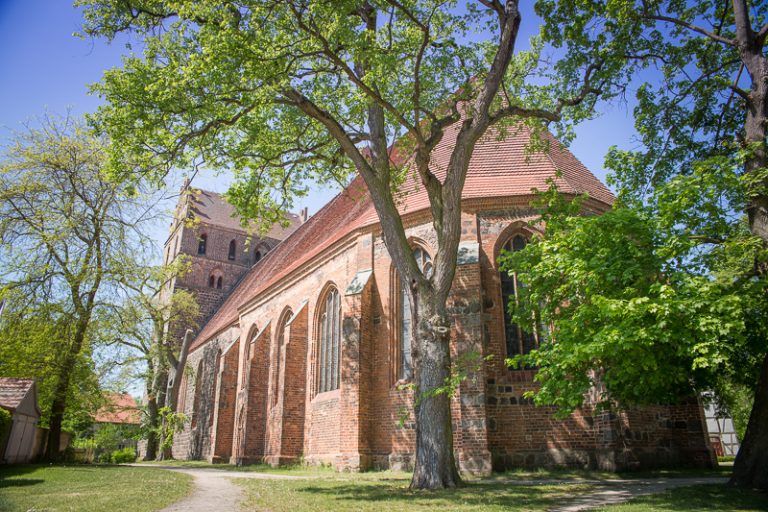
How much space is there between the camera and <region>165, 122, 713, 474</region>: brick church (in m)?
12.0

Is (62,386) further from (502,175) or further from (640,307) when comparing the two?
(640,307)

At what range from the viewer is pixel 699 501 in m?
6.68

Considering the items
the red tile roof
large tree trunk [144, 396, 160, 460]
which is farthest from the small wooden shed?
the red tile roof

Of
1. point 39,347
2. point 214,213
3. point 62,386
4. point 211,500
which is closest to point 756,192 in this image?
point 211,500

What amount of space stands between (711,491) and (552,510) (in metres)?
2.72

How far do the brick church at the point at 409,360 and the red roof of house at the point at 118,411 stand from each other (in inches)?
256

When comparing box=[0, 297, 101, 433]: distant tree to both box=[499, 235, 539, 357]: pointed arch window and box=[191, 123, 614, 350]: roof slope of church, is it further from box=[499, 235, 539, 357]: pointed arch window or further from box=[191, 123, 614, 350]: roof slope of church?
box=[499, 235, 539, 357]: pointed arch window

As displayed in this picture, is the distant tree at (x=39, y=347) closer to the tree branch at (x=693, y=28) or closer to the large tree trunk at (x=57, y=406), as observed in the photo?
the large tree trunk at (x=57, y=406)

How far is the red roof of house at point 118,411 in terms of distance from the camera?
79.0 ft

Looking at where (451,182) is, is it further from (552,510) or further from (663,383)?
(552,510)

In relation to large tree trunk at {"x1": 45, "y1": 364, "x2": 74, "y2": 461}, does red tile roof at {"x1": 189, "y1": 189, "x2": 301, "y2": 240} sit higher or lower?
higher

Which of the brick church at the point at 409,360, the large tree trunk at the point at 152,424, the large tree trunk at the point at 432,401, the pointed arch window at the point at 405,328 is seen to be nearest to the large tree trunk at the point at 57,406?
the brick church at the point at 409,360

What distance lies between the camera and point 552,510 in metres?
6.55

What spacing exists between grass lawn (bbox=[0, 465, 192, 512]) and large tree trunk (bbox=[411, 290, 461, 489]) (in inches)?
147
